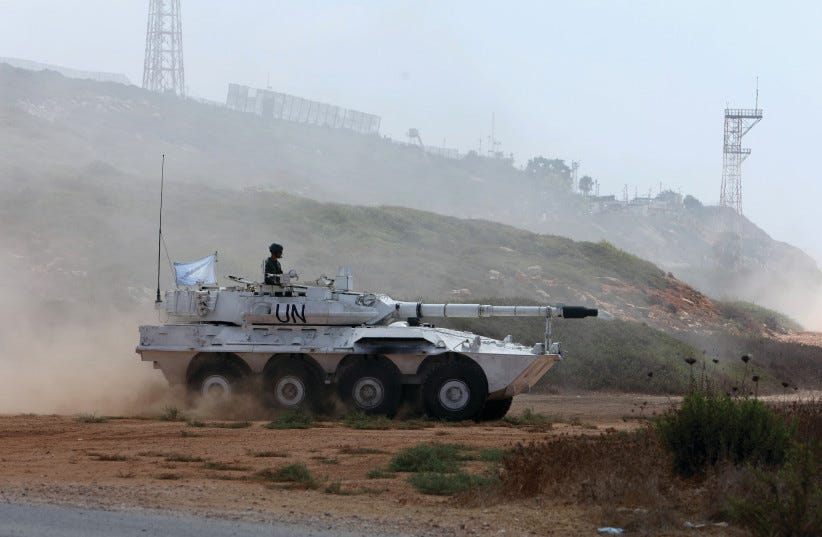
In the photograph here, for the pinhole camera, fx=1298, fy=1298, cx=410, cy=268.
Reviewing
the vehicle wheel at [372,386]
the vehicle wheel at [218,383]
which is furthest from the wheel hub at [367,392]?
the vehicle wheel at [218,383]

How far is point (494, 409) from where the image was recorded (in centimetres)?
2128

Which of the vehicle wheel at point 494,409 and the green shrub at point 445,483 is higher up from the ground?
the vehicle wheel at point 494,409

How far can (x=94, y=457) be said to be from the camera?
1517cm

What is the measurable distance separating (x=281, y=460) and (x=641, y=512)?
18.1 ft

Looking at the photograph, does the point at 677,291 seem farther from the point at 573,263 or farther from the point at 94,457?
the point at 94,457

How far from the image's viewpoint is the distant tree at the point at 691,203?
14200 centimetres

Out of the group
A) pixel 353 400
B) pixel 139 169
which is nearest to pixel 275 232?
pixel 139 169

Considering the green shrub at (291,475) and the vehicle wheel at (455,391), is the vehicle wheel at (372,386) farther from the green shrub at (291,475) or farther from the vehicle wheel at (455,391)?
the green shrub at (291,475)

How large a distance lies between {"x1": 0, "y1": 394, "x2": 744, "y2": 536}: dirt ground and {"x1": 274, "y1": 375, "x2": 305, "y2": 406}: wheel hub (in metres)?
1.45

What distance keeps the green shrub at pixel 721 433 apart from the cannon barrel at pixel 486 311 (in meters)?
7.60

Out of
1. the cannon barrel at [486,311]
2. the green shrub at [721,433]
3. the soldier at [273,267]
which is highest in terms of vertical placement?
the soldier at [273,267]

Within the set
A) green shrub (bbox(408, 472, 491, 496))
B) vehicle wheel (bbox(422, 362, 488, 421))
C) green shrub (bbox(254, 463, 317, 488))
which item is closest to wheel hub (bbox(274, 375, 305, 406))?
vehicle wheel (bbox(422, 362, 488, 421))

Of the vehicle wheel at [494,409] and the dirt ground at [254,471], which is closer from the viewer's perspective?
the dirt ground at [254,471]

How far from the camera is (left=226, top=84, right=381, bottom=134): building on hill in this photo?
376 ft
